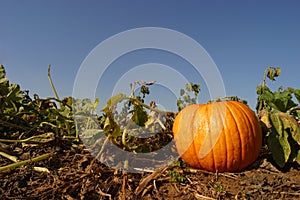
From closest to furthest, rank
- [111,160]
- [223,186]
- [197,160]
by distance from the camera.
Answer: [223,186] → [111,160] → [197,160]


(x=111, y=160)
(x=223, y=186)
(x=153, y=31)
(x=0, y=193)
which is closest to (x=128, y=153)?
(x=111, y=160)

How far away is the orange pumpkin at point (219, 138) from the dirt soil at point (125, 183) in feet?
0.45

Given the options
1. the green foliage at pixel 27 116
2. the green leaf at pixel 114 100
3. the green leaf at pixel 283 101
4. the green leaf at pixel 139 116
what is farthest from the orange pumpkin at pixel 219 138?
the green foliage at pixel 27 116

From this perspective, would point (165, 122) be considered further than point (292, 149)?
Yes

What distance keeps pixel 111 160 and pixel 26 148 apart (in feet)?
2.93

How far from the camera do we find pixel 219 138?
2820 mm

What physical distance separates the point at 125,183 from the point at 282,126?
1.67m

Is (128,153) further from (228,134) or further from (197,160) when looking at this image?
(228,134)

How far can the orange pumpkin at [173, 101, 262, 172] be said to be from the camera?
282cm

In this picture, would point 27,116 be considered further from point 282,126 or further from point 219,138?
point 282,126

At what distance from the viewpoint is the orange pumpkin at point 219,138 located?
282cm

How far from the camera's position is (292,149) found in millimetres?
3004

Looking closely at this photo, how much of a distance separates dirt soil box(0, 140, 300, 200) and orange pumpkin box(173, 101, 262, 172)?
14 centimetres

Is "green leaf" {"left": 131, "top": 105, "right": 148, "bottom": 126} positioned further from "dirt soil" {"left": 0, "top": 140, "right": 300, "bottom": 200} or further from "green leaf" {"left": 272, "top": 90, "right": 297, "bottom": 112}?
"green leaf" {"left": 272, "top": 90, "right": 297, "bottom": 112}
